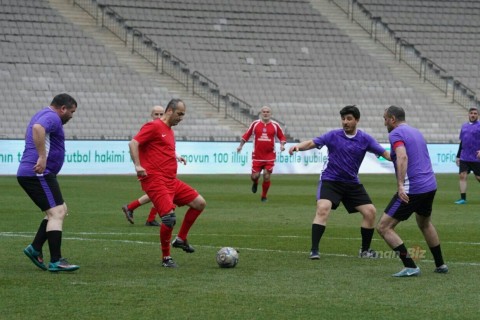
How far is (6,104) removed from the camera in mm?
39750

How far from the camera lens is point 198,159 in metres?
38.4

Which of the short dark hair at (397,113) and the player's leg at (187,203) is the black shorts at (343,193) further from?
the short dark hair at (397,113)

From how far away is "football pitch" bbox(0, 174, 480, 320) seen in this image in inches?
364

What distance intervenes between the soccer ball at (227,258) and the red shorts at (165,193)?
78cm

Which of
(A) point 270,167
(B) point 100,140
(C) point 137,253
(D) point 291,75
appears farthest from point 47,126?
(D) point 291,75

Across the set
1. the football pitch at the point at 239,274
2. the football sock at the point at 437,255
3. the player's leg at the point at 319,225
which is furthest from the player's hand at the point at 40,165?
the football sock at the point at 437,255

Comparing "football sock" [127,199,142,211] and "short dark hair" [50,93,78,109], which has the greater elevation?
"short dark hair" [50,93,78,109]

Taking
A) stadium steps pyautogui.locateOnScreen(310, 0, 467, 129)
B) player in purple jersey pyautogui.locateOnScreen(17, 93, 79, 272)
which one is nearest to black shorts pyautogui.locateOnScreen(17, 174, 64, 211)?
player in purple jersey pyautogui.locateOnScreen(17, 93, 79, 272)

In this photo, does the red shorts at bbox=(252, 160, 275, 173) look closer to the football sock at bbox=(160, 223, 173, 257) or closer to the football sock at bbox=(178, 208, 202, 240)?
the football sock at bbox=(178, 208, 202, 240)

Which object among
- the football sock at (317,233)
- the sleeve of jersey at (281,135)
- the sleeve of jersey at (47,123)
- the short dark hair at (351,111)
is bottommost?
the football sock at (317,233)

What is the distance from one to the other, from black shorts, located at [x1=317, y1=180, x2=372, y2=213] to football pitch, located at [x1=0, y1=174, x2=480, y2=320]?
0.63 m

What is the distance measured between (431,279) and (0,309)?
4.40 metres

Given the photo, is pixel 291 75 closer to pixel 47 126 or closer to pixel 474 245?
pixel 474 245

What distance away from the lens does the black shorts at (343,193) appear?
13773mm
